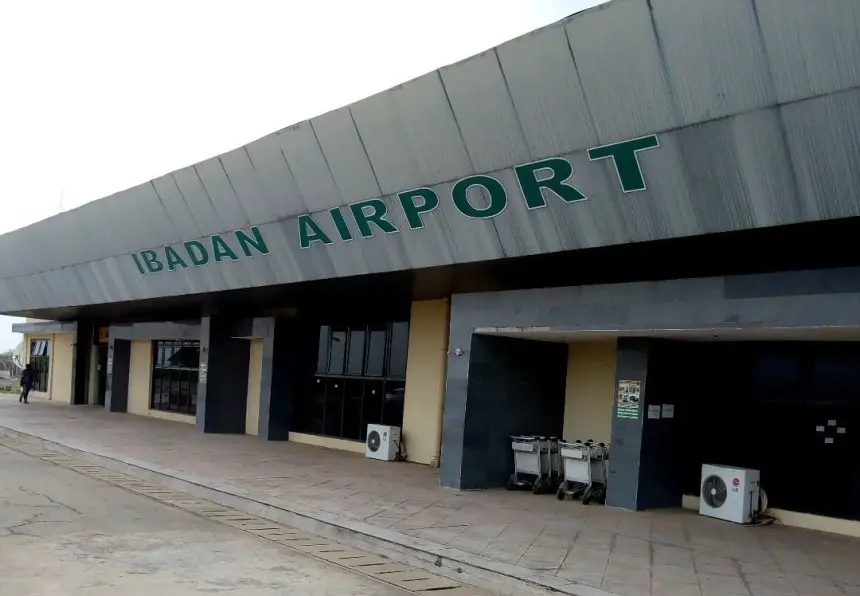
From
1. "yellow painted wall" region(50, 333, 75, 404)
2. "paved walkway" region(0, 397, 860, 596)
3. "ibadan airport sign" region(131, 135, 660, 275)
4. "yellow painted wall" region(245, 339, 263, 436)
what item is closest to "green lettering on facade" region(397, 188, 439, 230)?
"ibadan airport sign" region(131, 135, 660, 275)

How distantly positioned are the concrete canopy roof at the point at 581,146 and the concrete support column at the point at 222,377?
27.0ft

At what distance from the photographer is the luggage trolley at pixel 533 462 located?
14016mm

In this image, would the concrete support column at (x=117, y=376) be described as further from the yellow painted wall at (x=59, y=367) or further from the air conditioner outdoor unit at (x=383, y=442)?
the air conditioner outdoor unit at (x=383, y=442)

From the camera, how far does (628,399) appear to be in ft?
40.3

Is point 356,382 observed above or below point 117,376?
above

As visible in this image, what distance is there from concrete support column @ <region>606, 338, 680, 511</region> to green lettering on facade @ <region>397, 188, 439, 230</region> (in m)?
3.84

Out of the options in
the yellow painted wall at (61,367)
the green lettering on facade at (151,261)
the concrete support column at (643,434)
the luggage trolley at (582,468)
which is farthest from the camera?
the yellow painted wall at (61,367)

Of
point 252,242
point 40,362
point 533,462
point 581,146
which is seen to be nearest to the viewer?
point 581,146

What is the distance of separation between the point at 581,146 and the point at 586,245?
143 cm

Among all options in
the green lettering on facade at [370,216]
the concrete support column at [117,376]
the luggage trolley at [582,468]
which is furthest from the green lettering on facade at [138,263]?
the luggage trolley at [582,468]

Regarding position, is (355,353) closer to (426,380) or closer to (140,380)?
(426,380)

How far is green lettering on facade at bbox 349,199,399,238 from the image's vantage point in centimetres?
1252

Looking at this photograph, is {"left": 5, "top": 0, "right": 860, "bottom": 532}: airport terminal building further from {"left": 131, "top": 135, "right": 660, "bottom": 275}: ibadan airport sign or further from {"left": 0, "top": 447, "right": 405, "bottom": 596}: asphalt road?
{"left": 0, "top": 447, "right": 405, "bottom": 596}: asphalt road

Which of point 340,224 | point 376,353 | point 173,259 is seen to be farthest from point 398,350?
point 340,224
